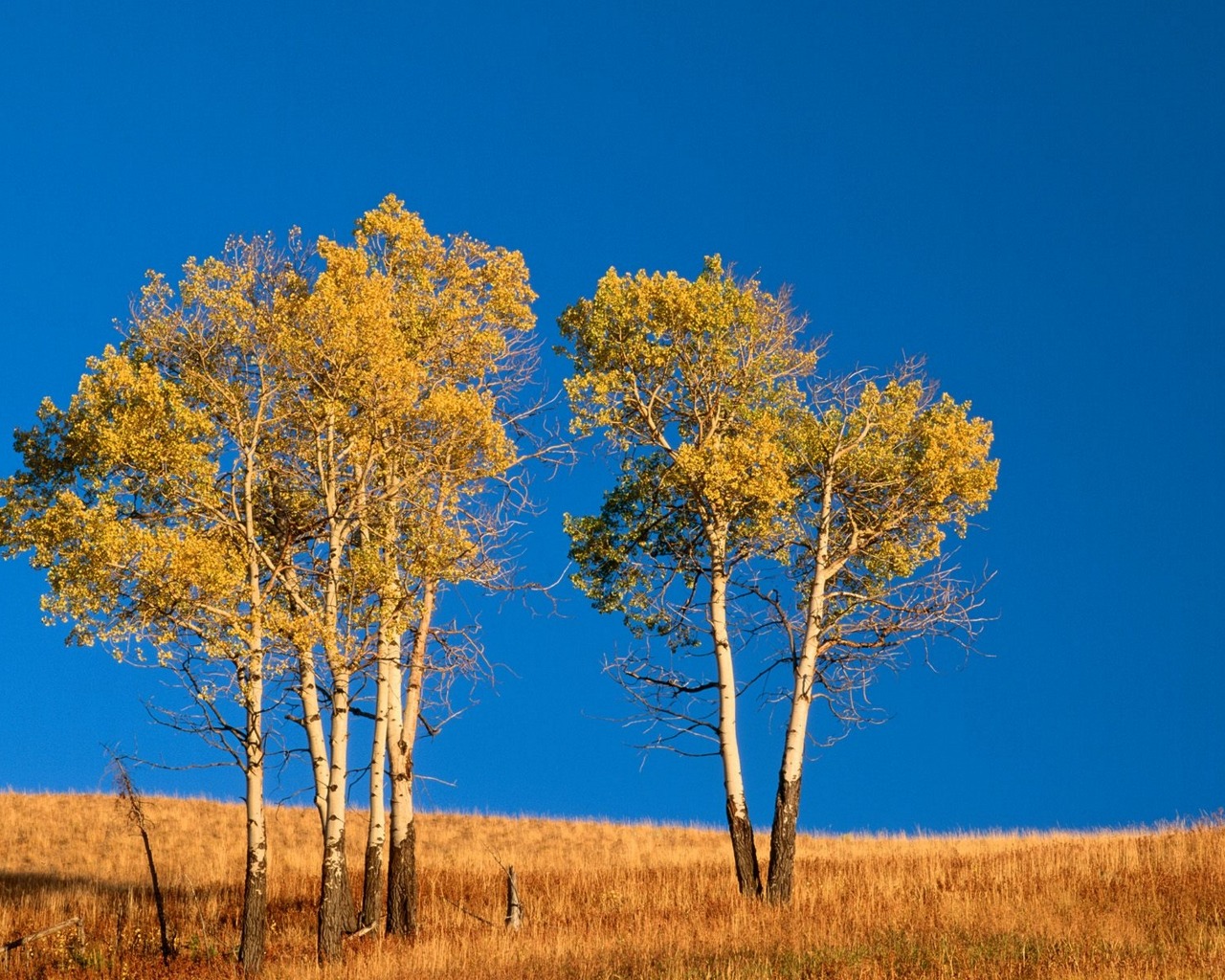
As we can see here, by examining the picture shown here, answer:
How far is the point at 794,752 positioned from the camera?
76.2ft

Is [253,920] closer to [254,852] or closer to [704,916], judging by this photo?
[254,852]

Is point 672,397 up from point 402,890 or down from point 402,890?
up

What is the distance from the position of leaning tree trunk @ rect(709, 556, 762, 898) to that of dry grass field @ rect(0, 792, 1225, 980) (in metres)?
0.86

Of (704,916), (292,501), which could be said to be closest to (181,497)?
(292,501)

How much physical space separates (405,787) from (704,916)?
5.86 m

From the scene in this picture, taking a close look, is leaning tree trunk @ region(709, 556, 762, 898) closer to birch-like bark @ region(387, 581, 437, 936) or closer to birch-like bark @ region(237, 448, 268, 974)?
birch-like bark @ region(387, 581, 437, 936)

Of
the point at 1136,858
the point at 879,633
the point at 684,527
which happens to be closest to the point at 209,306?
the point at 684,527

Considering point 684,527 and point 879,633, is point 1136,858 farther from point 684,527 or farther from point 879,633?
point 684,527

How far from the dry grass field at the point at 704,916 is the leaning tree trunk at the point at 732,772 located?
86 cm

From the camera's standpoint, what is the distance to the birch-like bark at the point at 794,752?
2302 cm

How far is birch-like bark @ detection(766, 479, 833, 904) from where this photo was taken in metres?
23.0

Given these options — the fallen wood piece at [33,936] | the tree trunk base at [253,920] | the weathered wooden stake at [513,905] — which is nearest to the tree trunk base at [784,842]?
the weathered wooden stake at [513,905]

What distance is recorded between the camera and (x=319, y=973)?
1873cm

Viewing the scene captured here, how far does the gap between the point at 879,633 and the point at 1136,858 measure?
7060mm
